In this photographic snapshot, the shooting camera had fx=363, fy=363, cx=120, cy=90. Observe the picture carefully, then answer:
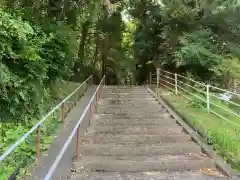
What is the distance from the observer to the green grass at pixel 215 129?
20.7ft

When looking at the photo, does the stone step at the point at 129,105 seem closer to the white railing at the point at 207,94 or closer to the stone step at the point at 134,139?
the white railing at the point at 207,94

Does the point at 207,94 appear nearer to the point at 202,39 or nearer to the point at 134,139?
the point at 134,139

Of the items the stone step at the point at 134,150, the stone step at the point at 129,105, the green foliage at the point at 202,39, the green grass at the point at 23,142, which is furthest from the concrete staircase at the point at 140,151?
the green foliage at the point at 202,39

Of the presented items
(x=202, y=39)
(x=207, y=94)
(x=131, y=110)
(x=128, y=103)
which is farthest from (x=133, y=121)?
(x=202, y=39)

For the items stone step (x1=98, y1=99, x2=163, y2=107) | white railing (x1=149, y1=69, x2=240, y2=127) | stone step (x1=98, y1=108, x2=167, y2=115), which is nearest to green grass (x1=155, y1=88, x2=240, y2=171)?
white railing (x1=149, y1=69, x2=240, y2=127)

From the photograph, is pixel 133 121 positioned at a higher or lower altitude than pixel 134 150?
higher

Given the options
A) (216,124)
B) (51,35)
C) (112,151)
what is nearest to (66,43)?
(51,35)

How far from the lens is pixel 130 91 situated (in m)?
14.7

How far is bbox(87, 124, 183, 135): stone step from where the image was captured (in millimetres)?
7766

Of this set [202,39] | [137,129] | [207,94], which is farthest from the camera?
[202,39]

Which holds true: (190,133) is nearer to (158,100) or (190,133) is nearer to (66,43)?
(66,43)

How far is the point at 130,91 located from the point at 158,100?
258cm

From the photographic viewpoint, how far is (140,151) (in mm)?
6430

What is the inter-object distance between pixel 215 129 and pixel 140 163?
2395 millimetres
